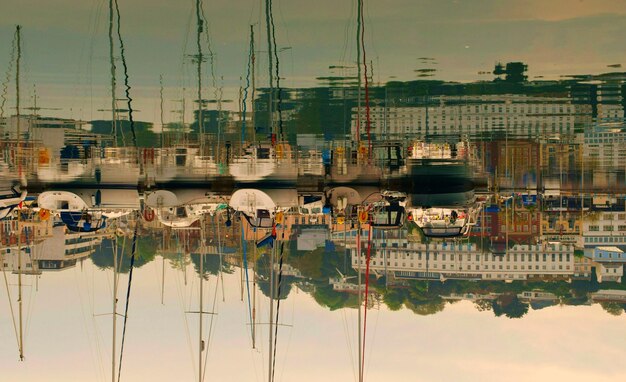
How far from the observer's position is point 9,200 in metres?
14.5

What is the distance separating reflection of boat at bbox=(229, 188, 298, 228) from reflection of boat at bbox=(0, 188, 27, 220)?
10.6 feet

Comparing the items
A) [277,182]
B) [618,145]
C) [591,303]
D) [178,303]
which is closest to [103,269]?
[178,303]

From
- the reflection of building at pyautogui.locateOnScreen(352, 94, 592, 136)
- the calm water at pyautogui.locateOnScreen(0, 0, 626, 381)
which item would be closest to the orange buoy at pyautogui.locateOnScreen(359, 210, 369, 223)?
the calm water at pyautogui.locateOnScreen(0, 0, 626, 381)

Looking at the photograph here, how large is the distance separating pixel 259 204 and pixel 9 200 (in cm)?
374

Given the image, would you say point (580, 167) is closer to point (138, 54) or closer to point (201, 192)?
point (201, 192)

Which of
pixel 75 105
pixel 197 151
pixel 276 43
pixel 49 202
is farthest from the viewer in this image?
pixel 75 105

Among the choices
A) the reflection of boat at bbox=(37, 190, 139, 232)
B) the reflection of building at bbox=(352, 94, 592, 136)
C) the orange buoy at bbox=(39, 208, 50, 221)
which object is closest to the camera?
the reflection of boat at bbox=(37, 190, 139, 232)

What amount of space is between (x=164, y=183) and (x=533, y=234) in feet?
24.2

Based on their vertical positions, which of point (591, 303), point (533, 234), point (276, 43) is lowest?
point (591, 303)

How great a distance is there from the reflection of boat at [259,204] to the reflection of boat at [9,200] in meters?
3.22

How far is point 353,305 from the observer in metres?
18.8

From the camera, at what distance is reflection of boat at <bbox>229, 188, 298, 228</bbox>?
14.1 meters

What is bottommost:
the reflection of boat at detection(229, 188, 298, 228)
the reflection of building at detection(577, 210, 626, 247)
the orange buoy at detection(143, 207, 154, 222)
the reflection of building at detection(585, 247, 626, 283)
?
the reflection of building at detection(585, 247, 626, 283)

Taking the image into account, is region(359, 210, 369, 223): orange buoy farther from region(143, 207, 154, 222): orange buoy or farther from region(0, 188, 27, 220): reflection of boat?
region(0, 188, 27, 220): reflection of boat
